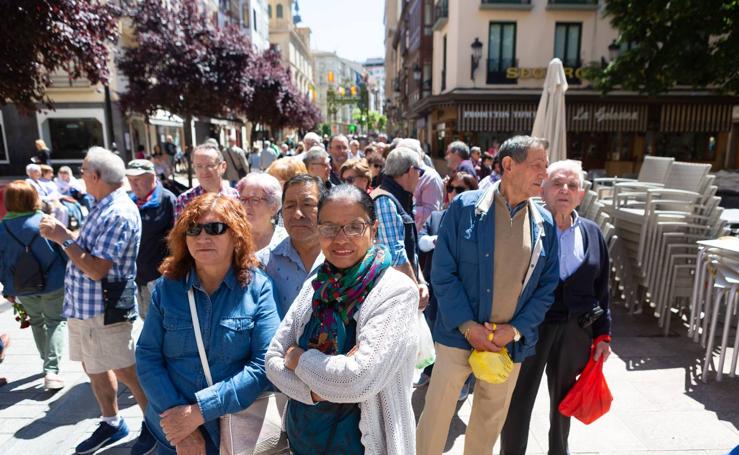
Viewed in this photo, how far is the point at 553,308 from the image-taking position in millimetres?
2779

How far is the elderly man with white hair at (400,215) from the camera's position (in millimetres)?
3109

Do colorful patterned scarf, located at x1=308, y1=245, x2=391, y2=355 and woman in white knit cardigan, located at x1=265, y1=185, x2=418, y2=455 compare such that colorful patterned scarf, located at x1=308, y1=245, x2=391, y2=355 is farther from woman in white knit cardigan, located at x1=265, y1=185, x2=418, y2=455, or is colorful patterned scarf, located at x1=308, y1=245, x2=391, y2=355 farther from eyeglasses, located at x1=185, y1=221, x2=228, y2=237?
eyeglasses, located at x1=185, y1=221, x2=228, y2=237

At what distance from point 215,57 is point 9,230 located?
1067 centimetres

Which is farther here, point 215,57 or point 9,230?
point 215,57

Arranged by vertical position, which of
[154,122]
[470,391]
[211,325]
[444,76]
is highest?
[444,76]

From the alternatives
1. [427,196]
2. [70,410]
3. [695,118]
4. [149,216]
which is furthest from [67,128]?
[695,118]

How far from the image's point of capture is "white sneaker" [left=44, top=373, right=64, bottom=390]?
404 cm

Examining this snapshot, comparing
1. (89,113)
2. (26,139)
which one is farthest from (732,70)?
(26,139)

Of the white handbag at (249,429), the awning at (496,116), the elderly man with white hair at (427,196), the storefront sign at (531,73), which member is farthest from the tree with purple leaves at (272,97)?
the white handbag at (249,429)

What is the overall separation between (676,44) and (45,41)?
1466 cm

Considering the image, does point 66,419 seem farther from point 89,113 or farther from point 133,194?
point 89,113

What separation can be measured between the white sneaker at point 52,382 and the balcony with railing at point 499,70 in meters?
19.5

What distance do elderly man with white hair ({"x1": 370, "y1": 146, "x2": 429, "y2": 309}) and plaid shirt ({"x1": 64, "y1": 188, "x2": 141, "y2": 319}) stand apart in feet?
5.72

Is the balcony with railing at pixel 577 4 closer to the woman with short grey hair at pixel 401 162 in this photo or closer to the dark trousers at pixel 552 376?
the woman with short grey hair at pixel 401 162
